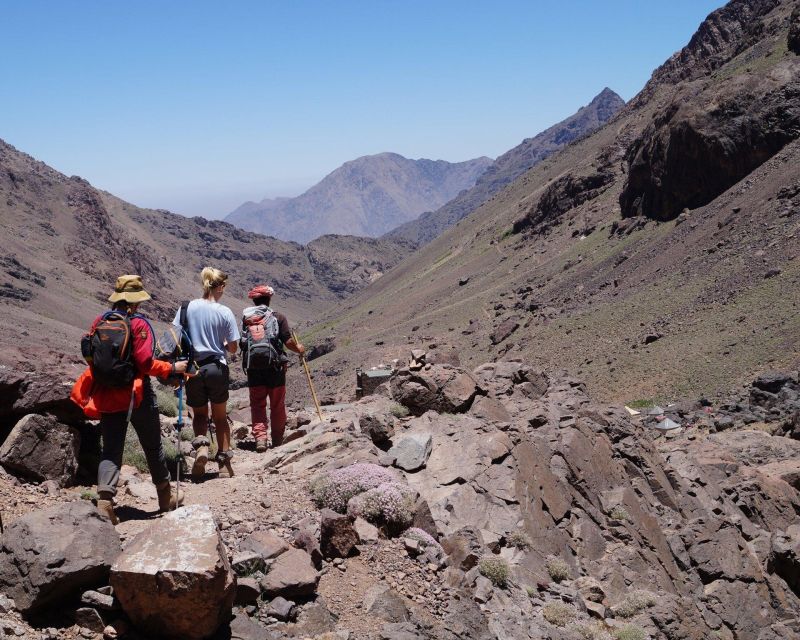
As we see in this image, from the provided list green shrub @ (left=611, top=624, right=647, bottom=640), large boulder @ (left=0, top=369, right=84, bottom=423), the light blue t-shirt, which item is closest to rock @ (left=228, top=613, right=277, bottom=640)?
large boulder @ (left=0, top=369, right=84, bottom=423)

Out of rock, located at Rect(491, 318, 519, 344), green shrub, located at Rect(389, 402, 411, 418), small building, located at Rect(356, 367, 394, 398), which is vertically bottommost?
rock, located at Rect(491, 318, 519, 344)

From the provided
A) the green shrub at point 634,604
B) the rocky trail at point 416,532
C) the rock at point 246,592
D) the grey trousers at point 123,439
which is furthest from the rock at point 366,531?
the green shrub at point 634,604

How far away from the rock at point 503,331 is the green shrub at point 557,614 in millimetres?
41515

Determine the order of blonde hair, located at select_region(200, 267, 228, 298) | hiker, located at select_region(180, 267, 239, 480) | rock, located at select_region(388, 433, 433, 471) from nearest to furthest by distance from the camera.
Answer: hiker, located at select_region(180, 267, 239, 480) < blonde hair, located at select_region(200, 267, 228, 298) < rock, located at select_region(388, 433, 433, 471)

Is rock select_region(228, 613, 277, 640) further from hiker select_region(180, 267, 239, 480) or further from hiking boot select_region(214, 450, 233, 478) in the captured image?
hiking boot select_region(214, 450, 233, 478)

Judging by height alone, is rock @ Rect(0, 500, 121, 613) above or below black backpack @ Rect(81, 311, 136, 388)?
below

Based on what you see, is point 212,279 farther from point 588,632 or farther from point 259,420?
point 588,632

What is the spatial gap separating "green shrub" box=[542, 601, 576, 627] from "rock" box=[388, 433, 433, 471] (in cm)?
241

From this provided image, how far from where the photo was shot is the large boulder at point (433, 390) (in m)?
11.6

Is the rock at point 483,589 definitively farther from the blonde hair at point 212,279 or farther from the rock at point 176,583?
the blonde hair at point 212,279

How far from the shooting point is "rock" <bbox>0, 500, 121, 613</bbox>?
480 cm

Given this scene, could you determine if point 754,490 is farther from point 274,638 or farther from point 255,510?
point 274,638

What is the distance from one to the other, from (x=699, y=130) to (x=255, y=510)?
2187 inches

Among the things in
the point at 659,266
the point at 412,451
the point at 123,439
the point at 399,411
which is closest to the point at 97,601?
the point at 123,439
